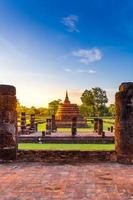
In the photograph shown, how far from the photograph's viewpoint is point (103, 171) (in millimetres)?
6539

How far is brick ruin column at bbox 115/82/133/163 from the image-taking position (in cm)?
755

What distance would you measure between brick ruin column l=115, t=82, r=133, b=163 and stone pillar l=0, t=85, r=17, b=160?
236cm

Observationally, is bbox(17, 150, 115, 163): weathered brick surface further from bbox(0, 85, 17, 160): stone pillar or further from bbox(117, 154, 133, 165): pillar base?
bbox(0, 85, 17, 160): stone pillar

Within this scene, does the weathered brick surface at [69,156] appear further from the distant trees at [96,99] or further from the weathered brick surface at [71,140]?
the distant trees at [96,99]

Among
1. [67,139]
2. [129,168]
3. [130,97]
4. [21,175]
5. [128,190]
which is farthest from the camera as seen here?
[67,139]

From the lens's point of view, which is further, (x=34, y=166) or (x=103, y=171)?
(x=34, y=166)

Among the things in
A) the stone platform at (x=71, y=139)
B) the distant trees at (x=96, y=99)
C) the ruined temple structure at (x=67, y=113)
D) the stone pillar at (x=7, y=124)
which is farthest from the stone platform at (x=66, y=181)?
the distant trees at (x=96, y=99)

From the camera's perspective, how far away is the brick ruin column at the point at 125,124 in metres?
7.55

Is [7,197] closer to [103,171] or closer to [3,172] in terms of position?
[3,172]

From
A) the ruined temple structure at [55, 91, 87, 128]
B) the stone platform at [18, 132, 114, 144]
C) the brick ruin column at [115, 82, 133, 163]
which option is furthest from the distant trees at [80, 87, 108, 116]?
the brick ruin column at [115, 82, 133, 163]

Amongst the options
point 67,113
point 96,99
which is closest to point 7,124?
point 67,113

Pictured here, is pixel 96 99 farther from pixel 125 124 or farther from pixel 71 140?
pixel 125 124

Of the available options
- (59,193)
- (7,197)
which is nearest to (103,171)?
(59,193)

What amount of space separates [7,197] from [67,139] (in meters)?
12.0
